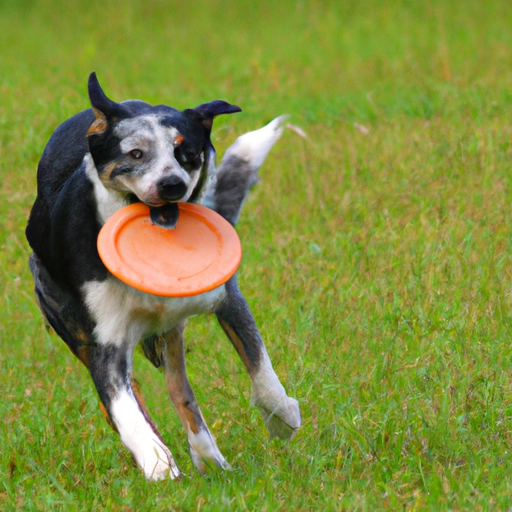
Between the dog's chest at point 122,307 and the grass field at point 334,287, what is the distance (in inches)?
25.9

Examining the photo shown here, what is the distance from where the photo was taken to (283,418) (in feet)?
16.0

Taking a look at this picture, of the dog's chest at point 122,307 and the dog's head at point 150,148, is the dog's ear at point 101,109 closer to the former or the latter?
the dog's head at point 150,148

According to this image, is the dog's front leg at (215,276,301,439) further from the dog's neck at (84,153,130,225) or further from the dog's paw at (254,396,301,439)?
the dog's neck at (84,153,130,225)

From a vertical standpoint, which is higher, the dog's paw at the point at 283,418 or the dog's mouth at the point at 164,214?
the dog's mouth at the point at 164,214

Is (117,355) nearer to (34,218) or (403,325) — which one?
(34,218)

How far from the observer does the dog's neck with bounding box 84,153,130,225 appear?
4258 millimetres

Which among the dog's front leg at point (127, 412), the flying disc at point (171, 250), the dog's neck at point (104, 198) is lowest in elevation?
the dog's front leg at point (127, 412)

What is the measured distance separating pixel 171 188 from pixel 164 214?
41 cm

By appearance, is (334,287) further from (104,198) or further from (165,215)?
(104,198)

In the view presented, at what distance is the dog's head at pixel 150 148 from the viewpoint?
13.0ft

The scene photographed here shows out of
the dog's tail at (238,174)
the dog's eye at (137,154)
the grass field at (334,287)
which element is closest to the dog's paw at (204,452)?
the grass field at (334,287)

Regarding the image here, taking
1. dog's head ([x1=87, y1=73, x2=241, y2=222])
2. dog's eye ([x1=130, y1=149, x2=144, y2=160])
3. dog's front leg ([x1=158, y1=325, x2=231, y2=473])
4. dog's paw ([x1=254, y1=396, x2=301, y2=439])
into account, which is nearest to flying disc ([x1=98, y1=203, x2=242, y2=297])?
dog's head ([x1=87, y1=73, x2=241, y2=222])

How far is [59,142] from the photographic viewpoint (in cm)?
517

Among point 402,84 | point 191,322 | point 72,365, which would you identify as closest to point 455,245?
point 191,322
